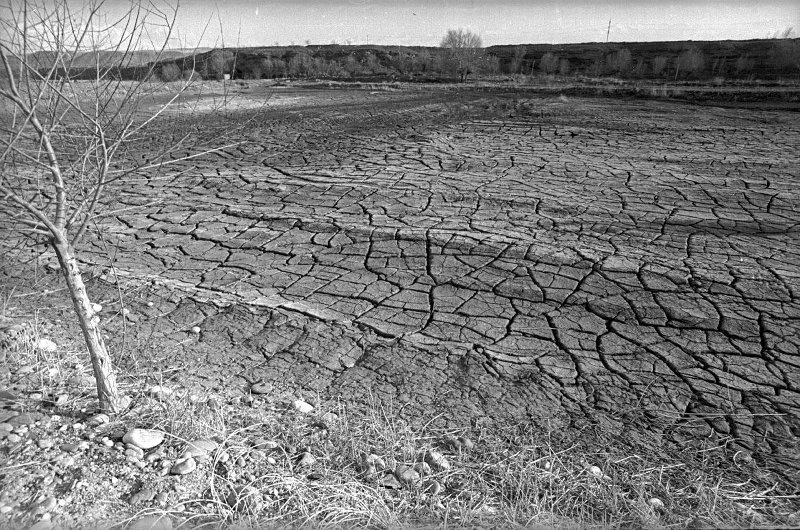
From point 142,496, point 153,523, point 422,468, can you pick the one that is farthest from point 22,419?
point 422,468

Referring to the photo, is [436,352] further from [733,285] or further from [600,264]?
[733,285]

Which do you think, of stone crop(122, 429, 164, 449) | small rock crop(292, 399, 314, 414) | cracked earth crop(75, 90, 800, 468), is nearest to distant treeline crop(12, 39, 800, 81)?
cracked earth crop(75, 90, 800, 468)

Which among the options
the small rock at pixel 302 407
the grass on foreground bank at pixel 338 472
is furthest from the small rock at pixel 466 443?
the small rock at pixel 302 407

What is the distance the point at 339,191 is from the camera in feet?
21.9

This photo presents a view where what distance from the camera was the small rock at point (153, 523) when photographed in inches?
80.2

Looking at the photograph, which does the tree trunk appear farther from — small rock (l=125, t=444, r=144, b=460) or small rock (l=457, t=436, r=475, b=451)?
small rock (l=457, t=436, r=475, b=451)

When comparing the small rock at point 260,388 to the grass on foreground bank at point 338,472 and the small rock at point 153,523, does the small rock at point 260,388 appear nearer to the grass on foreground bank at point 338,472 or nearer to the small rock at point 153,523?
the grass on foreground bank at point 338,472

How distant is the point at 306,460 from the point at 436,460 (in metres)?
0.58

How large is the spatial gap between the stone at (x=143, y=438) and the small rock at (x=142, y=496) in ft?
0.92

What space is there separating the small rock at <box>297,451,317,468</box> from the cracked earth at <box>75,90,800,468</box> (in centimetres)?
60

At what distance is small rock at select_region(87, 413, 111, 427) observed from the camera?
2.59 metres

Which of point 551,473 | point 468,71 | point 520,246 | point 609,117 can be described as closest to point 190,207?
point 520,246

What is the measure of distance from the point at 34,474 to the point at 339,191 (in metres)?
4.80

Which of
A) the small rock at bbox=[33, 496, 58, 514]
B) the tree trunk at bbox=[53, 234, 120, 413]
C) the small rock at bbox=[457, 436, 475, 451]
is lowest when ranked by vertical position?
the small rock at bbox=[457, 436, 475, 451]
